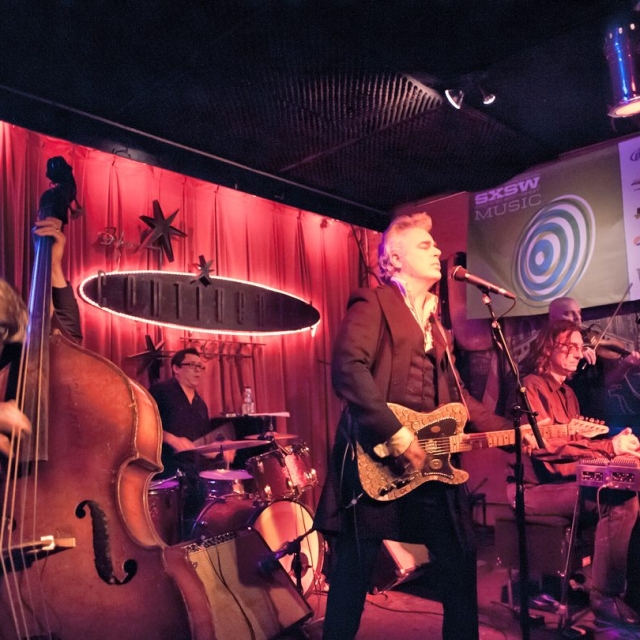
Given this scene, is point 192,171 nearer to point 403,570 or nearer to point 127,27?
point 127,27

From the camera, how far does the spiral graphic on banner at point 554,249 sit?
197 inches

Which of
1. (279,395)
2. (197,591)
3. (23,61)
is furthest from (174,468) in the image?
(23,61)

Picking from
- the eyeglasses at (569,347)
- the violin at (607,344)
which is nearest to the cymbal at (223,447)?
the eyeglasses at (569,347)

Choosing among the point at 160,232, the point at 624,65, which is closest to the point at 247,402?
the point at 160,232

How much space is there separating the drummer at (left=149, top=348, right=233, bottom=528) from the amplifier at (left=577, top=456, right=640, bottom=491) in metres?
2.22

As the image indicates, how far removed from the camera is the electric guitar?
A: 2.31 meters

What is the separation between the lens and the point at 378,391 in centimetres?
226

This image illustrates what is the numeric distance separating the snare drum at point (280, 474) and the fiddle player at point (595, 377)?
2.35 m

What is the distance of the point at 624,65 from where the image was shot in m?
3.08

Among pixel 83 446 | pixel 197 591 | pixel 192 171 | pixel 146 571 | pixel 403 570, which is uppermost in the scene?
pixel 192 171

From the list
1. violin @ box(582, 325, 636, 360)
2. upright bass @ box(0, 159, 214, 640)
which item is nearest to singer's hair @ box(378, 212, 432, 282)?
upright bass @ box(0, 159, 214, 640)

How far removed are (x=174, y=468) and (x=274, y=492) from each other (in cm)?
82

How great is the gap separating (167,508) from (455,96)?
3.31 metres

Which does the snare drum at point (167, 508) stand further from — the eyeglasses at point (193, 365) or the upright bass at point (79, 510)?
the upright bass at point (79, 510)
